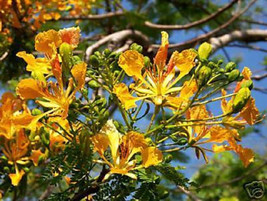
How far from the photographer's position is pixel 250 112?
1.12 metres

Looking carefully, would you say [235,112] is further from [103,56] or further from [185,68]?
[103,56]

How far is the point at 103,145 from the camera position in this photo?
3.48ft

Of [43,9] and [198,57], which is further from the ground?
[43,9]

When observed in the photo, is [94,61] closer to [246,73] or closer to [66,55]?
[66,55]

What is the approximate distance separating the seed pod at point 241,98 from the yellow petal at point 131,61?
239mm

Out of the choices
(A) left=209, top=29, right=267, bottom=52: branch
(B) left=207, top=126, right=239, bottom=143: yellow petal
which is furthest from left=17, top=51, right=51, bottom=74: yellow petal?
(A) left=209, top=29, right=267, bottom=52: branch

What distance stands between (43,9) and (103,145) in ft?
4.47

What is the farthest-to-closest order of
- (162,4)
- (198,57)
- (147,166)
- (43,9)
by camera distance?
(162,4)
(43,9)
(198,57)
(147,166)

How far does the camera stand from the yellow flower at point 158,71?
109 centimetres

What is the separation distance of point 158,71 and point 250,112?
25cm

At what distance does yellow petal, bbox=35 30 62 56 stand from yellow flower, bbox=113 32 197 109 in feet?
0.55

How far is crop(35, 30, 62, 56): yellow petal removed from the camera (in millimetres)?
1112

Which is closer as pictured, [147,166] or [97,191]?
[147,166]

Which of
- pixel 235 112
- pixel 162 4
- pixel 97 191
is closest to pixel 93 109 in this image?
pixel 97 191
